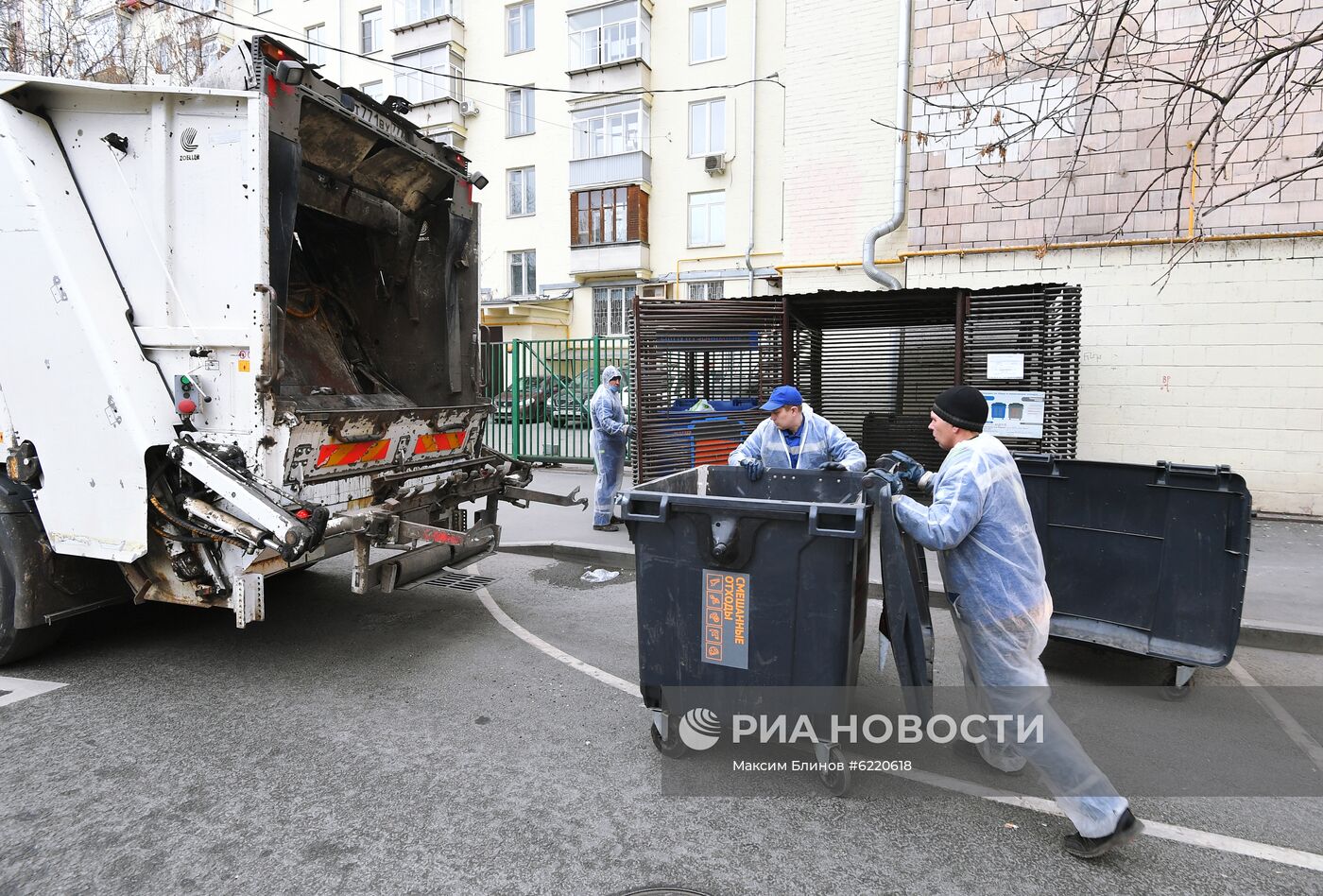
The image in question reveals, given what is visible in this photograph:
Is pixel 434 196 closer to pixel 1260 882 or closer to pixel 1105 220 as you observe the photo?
pixel 1260 882

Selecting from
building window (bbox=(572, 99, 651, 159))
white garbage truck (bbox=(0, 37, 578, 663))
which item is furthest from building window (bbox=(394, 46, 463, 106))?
white garbage truck (bbox=(0, 37, 578, 663))

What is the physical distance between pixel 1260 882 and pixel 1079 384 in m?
7.40

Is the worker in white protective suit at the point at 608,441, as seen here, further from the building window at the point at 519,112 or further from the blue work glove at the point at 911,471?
the building window at the point at 519,112

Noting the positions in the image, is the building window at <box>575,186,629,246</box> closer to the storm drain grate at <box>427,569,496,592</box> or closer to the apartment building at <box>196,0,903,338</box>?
the apartment building at <box>196,0,903,338</box>

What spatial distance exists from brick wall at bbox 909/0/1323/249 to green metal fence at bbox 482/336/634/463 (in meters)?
5.04

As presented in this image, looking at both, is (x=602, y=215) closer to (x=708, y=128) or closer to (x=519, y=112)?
(x=708, y=128)

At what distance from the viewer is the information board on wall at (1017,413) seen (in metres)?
7.84

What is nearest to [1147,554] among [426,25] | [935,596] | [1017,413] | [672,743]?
[935,596]

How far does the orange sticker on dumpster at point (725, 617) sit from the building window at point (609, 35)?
24102mm

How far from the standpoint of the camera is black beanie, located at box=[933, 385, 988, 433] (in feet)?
9.86

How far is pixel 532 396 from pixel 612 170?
14242 mm

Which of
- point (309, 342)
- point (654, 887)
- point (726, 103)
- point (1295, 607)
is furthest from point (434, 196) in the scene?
point (726, 103)

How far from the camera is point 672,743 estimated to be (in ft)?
10.8

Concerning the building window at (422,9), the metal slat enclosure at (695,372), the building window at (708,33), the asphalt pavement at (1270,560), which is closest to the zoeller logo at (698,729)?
the asphalt pavement at (1270,560)
